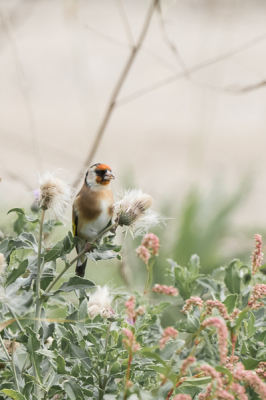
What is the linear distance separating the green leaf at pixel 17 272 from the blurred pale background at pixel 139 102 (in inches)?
97.5

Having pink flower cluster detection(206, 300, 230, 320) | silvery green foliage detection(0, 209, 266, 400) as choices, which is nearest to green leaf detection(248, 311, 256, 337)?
silvery green foliage detection(0, 209, 266, 400)

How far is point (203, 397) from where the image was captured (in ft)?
1.44

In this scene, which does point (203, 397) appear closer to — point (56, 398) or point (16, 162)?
point (56, 398)

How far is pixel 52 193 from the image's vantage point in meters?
0.57

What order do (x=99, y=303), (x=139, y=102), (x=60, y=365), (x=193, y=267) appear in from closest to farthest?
(x=60, y=365) → (x=99, y=303) → (x=193, y=267) → (x=139, y=102)

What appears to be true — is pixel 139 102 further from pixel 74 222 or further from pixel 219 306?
pixel 219 306

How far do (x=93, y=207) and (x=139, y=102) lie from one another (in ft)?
14.9

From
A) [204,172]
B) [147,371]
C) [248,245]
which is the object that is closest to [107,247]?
[147,371]

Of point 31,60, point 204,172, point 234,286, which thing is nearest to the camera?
point 234,286

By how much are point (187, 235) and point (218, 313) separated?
112cm

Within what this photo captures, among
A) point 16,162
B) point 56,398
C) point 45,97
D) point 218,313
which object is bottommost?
point 56,398

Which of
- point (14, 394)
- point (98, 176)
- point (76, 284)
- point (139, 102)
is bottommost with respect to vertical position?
point (14, 394)

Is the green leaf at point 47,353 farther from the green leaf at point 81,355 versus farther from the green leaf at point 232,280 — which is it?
the green leaf at point 232,280

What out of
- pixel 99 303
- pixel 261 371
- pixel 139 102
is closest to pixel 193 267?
pixel 99 303
